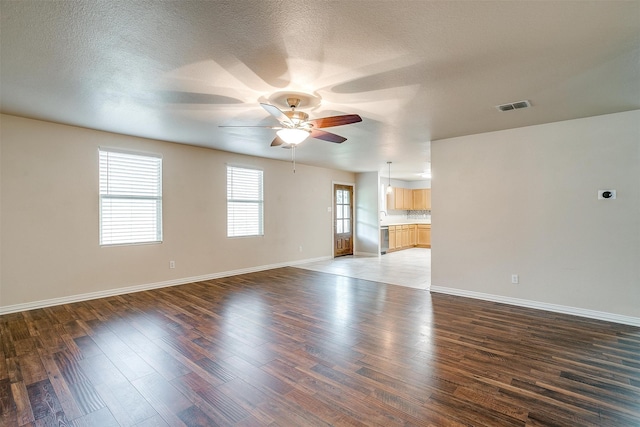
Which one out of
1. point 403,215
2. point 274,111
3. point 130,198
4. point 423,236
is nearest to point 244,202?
point 130,198

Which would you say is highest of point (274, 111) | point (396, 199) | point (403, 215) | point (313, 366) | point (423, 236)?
point (274, 111)

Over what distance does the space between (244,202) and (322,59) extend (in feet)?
14.6

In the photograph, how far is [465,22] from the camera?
1.93m

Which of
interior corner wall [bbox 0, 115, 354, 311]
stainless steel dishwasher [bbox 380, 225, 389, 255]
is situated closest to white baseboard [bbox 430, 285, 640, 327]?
interior corner wall [bbox 0, 115, 354, 311]

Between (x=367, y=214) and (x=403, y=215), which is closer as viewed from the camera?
(x=367, y=214)

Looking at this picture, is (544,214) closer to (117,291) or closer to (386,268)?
(386,268)

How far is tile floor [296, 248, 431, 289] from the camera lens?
5.81 m

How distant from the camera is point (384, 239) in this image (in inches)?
372

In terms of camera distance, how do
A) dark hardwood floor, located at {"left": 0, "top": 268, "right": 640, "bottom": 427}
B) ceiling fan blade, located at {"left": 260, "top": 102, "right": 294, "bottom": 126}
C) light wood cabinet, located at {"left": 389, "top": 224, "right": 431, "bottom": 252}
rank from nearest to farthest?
dark hardwood floor, located at {"left": 0, "top": 268, "right": 640, "bottom": 427} < ceiling fan blade, located at {"left": 260, "top": 102, "right": 294, "bottom": 126} < light wood cabinet, located at {"left": 389, "top": 224, "right": 431, "bottom": 252}

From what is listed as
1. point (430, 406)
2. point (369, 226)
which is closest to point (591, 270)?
point (430, 406)

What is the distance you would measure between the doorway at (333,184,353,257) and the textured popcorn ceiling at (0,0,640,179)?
16.0 ft

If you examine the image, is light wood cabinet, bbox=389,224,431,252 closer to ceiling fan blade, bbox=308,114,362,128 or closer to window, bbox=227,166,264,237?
window, bbox=227,166,264,237

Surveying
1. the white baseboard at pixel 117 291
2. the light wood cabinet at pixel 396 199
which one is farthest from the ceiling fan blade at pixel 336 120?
the light wood cabinet at pixel 396 199

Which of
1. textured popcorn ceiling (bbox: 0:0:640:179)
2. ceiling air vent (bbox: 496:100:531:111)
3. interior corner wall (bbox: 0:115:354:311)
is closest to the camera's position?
textured popcorn ceiling (bbox: 0:0:640:179)
